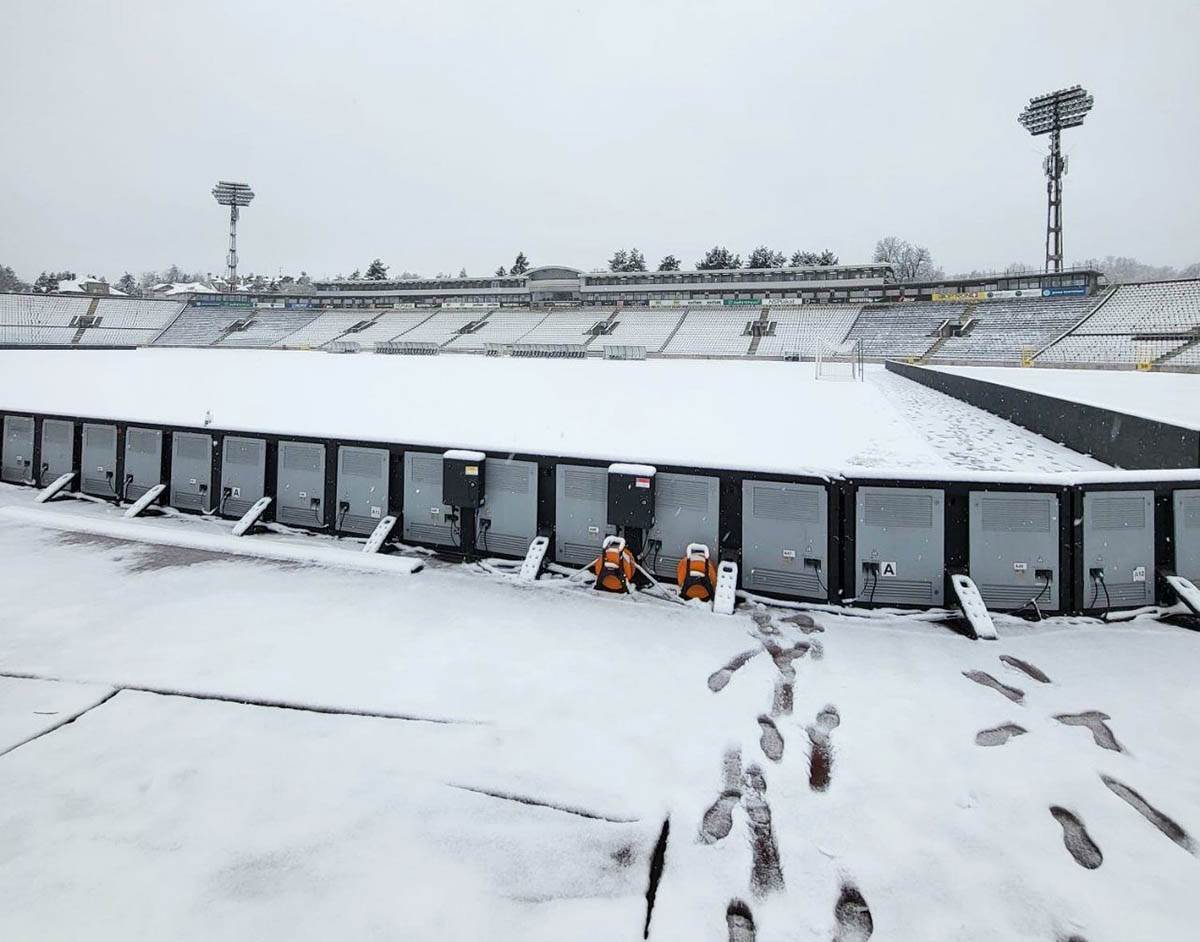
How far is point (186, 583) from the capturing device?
18.5 ft

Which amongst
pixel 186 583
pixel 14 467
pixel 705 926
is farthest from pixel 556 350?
pixel 705 926

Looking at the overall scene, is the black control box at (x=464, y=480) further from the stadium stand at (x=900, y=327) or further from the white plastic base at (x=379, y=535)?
the stadium stand at (x=900, y=327)

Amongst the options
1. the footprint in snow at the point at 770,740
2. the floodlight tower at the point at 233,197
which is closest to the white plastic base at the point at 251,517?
the footprint in snow at the point at 770,740

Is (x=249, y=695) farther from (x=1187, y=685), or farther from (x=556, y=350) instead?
(x=556, y=350)

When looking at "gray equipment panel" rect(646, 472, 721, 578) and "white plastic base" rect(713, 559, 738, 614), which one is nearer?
"white plastic base" rect(713, 559, 738, 614)

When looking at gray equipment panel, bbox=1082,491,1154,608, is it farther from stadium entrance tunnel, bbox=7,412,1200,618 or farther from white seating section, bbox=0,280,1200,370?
white seating section, bbox=0,280,1200,370

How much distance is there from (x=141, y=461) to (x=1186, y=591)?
11.2 m

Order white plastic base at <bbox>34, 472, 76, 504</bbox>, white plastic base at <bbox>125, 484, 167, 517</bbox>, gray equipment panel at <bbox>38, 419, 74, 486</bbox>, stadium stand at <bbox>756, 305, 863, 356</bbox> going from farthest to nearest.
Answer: stadium stand at <bbox>756, 305, 863, 356</bbox>
gray equipment panel at <bbox>38, 419, 74, 486</bbox>
white plastic base at <bbox>34, 472, 76, 504</bbox>
white plastic base at <bbox>125, 484, 167, 517</bbox>

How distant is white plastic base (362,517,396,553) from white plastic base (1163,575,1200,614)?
7.06 m

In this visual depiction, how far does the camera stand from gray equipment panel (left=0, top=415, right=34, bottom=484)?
9.15 m

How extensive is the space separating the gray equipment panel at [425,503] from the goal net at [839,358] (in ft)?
109

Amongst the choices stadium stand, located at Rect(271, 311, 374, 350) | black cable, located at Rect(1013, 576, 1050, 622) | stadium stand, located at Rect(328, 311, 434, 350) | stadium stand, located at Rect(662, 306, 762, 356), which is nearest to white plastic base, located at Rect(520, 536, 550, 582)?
black cable, located at Rect(1013, 576, 1050, 622)

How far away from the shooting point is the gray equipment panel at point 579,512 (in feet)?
20.2

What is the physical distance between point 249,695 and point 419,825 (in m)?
1.66
